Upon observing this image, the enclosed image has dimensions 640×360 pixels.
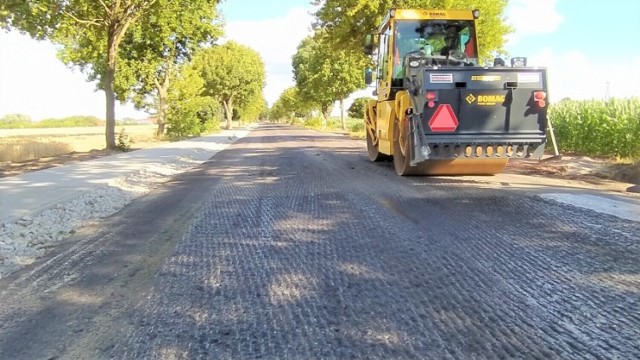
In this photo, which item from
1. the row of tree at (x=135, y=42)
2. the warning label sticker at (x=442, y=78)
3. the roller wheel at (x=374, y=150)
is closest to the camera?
the warning label sticker at (x=442, y=78)

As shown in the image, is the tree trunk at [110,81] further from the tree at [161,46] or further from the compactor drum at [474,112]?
the compactor drum at [474,112]

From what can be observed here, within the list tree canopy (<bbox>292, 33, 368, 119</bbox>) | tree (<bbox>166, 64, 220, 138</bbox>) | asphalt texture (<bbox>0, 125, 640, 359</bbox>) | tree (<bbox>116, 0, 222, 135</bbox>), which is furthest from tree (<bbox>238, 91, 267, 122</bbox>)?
asphalt texture (<bbox>0, 125, 640, 359</bbox>)

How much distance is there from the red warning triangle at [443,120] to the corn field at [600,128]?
7.57 m

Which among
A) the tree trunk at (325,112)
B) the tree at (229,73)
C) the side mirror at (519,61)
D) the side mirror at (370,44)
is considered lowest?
the side mirror at (519,61)

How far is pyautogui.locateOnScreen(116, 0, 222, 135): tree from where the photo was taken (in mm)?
21828

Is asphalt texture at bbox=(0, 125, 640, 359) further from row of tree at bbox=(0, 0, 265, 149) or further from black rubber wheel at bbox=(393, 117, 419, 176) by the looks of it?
row of tree at bbox=(0, 0, 265, 149)

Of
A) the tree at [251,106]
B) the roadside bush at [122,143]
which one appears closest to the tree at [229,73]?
the tree at [251,106]

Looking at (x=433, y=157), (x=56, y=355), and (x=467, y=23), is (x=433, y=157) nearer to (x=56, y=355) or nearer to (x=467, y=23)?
(x=467, y=23)

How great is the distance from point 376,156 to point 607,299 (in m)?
10.1

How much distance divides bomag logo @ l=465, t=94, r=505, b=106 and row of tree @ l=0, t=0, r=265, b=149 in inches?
487

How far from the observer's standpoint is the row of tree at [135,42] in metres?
18.5

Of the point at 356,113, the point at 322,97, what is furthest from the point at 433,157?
the point at 356,113

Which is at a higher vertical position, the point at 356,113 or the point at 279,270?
the point at 356,113

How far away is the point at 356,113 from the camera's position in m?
63.7
